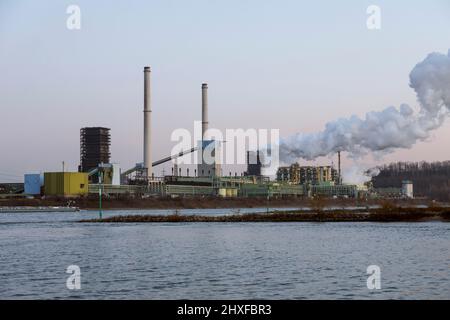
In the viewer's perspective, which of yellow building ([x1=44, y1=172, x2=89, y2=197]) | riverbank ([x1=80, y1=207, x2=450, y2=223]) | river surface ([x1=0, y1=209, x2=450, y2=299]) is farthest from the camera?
yellow building ([x1=44, y1=172, x2=89, y2=197])

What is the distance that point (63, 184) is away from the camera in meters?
181

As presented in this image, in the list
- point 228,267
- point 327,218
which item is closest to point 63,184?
point 327,218

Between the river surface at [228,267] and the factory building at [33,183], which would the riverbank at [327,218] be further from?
the factory building at [33,183]

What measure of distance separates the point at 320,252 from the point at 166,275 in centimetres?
1666

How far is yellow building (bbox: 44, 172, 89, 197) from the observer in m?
181

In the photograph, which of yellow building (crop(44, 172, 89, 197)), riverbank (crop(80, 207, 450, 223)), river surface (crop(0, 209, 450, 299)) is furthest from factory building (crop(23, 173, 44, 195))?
river surface (crop(0, 209, 450, 299))

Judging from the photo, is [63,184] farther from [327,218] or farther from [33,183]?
[327,218]

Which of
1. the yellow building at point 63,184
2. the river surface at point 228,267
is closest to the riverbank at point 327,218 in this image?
the river surface at point 228,267

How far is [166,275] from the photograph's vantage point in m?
35.7

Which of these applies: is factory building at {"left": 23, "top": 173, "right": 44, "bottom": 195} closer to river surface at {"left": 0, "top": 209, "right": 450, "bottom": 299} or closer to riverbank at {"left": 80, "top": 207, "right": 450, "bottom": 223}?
riverbank at {"left": 80, "top": 207, "right": 450, "bottom": 223}

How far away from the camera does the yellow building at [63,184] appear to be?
18088cm

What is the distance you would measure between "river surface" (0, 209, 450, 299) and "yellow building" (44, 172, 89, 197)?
11777cm
